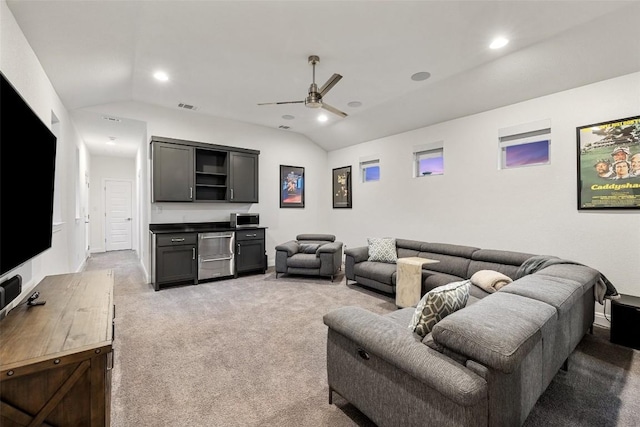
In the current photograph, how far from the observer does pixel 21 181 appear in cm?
159

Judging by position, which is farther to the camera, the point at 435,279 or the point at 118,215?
the point at 118,215

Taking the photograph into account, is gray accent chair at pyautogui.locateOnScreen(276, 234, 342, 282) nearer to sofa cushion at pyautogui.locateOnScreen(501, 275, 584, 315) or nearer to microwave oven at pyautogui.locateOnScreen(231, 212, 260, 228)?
microwave oven at pyautogui.locateOnScreen(231, 212, 260, 228)

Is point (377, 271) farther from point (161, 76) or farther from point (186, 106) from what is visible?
point (186, 106)

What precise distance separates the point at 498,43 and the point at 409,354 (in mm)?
3192

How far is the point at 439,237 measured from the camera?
4691mm

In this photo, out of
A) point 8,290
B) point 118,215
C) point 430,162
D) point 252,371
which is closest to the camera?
point 8,290

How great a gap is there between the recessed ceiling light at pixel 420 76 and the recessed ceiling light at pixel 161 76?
10.6ft

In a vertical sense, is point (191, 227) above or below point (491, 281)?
above

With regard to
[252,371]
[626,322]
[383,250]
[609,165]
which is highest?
[609,165]

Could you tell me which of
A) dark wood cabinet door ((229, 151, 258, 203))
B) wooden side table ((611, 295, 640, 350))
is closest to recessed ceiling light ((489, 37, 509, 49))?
wooden side table ((611, 295, 640, 350))

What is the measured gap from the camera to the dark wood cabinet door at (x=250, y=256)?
5.23m

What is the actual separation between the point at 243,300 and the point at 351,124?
12.6 feet

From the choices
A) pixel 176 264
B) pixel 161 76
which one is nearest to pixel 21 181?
pixel 161 76

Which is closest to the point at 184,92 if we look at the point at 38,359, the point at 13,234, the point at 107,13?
the point at 107,13
